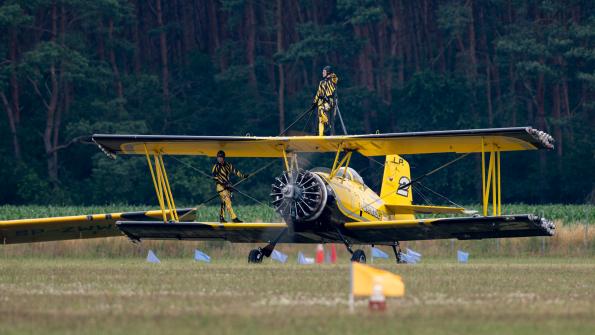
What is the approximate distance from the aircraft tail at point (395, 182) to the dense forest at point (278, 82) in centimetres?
3033

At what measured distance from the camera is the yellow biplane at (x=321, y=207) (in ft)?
77.9

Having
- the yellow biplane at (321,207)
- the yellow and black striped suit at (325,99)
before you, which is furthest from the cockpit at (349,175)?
the yellow and black striped suit at (325,99)

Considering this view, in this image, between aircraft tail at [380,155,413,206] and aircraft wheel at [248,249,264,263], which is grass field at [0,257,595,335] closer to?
aircraft wheel at [248,249,264,263]

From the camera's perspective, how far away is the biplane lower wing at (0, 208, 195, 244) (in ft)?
86.2

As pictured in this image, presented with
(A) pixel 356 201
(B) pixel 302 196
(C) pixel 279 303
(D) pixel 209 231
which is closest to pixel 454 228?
(A) pixel 356 201

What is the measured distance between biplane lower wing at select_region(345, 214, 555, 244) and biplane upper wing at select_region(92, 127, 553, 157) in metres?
1.51

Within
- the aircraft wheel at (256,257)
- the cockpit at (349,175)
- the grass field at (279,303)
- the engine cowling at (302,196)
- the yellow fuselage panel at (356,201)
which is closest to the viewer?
the grass field at (279,303)

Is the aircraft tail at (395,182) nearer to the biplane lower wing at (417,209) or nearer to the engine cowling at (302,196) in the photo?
the biplane lower wing at (417,209)

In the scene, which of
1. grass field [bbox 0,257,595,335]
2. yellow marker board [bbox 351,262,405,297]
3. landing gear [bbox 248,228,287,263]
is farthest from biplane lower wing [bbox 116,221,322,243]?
yellow marker board [bbox 351,262,405,297]

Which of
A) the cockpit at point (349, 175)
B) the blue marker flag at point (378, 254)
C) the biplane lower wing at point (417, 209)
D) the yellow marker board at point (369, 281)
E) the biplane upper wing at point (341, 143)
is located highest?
the biplane upper wing at point (341, 143)

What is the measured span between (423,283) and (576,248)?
16.4m

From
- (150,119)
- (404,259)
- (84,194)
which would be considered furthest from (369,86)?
(404,259)

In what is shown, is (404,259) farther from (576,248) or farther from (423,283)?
(423,283)

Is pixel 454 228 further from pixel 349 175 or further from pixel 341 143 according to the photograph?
pixel 349 175
